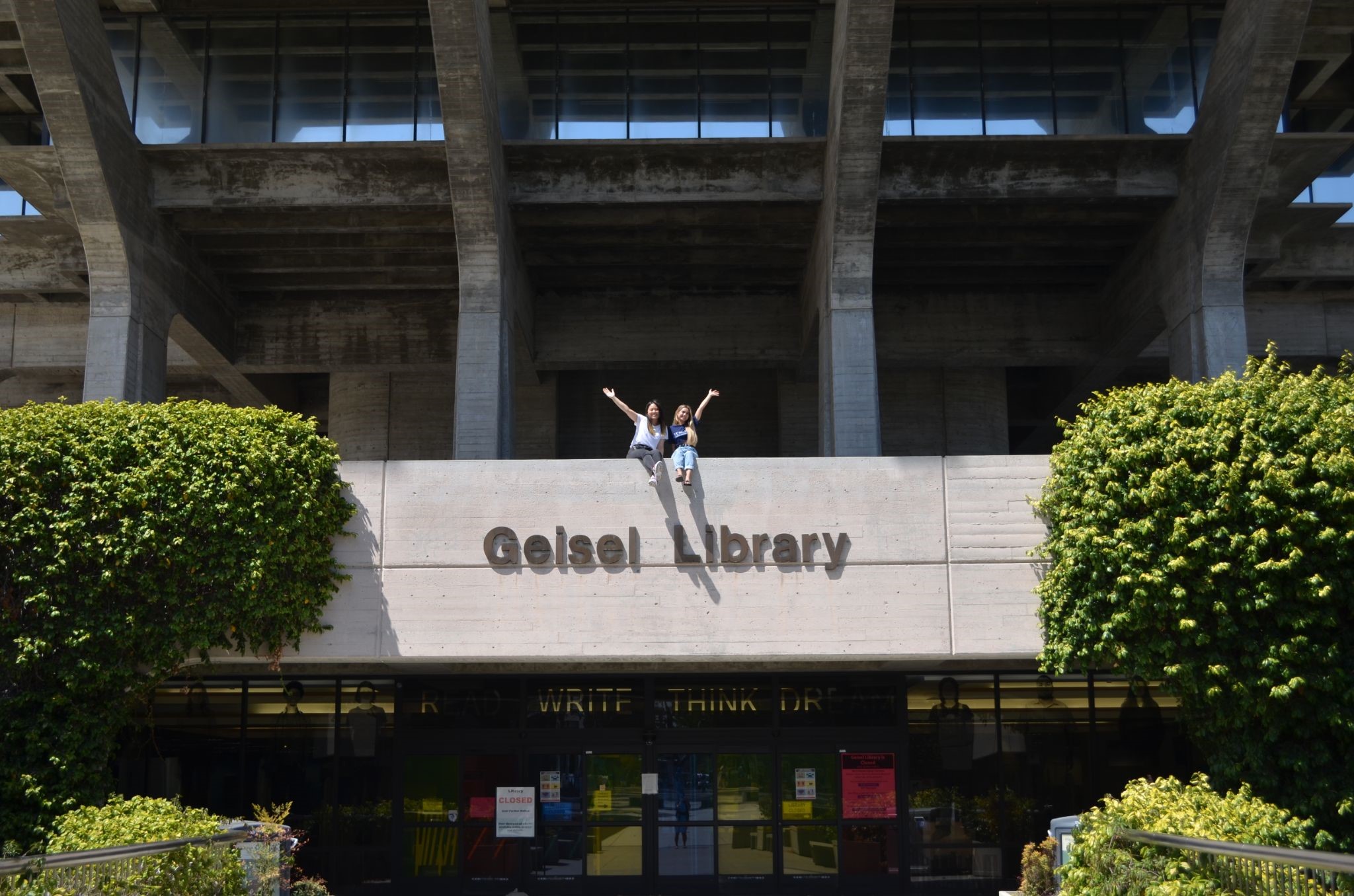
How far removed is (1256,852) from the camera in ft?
→ 26.1

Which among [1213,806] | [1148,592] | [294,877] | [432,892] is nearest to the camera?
[1213,806]

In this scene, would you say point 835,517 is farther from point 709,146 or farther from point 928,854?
point 709,146

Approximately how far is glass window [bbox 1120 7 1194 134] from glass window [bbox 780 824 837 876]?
41.4 feet

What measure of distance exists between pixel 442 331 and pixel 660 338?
4463 millimetres

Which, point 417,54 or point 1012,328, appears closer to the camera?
point 417,54

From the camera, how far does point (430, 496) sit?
48.0 ft

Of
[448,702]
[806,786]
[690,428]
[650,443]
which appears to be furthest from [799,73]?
[448,702]

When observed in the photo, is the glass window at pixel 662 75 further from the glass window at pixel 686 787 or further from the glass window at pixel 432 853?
the glass window at pixel 432 853

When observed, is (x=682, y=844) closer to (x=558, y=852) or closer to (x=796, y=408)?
(x=558, y=852)

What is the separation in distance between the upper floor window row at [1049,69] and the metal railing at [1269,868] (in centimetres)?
1377

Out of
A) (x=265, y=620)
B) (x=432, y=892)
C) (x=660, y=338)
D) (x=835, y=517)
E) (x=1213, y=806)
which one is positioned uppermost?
(x=660, y=338)

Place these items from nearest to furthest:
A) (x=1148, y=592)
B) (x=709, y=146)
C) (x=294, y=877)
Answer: (x=1148, y=592) < (x=294, y=877) < (x=709, y=146)

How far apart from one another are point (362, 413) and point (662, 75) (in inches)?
411

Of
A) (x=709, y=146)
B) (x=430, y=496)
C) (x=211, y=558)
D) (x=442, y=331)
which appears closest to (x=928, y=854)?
(x=430, y=496)
